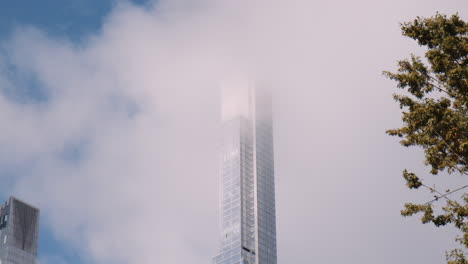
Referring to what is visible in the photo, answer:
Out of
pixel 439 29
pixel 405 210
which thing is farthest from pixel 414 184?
pixel 439 29

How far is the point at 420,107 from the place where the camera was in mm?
52000

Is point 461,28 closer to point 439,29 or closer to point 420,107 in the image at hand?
point 439,29

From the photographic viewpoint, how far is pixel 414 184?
171 ft

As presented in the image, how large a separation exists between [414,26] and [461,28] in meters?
2.87

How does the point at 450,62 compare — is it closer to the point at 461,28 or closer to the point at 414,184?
the point at 461,28

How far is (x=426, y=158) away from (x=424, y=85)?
15.2 ft

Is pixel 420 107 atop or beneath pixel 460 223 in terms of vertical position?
atop

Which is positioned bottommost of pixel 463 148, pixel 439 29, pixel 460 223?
pixel 460 223

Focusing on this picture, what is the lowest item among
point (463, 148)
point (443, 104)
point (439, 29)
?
point (463, 148)

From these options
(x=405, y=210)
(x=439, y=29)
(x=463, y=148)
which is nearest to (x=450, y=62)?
(x=439, y=29)

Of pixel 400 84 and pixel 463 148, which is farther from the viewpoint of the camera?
pixel 400 84

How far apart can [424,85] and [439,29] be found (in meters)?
3.66

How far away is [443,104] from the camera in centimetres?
5184

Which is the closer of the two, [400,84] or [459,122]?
[459,122]
